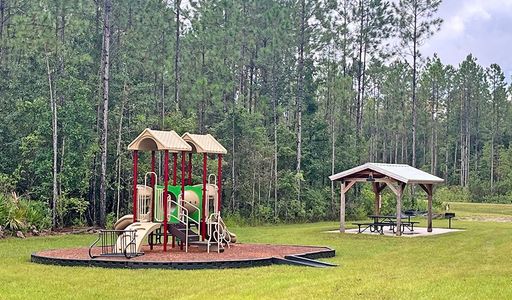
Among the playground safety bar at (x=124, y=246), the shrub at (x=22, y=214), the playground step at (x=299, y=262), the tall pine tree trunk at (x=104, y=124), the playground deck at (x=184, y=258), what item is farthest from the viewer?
the tall pine tree trunk at (x=104, y=124)

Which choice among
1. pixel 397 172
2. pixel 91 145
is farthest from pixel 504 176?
pixel 91 145

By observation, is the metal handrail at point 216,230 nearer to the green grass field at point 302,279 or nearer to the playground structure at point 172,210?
the playground structure at point 172,210

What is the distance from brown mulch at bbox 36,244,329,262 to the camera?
1334 centimetres

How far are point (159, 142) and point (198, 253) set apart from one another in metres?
2.68

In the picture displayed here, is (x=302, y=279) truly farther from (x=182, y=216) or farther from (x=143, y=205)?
(x=143, y=205)

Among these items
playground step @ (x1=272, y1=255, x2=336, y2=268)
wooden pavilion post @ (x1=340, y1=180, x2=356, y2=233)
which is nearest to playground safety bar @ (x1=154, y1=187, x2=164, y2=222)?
playground step @ (x1=272, y1=255, x2=336, y2=268)

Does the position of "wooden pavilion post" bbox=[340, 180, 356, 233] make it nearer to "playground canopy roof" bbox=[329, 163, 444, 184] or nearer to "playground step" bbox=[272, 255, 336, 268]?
"playground canopy roof" bbox=[329, 163, 444, 184]

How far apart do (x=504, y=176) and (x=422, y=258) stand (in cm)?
4811

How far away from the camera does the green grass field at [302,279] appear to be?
31.4 feet

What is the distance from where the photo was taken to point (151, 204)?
15.6 meters

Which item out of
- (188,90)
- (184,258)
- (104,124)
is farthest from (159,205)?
(188,90)

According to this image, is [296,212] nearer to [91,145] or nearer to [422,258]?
[91,145]

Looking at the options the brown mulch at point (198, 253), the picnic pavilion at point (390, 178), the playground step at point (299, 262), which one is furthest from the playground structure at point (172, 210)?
the picnic pavilion at point (390, 178)

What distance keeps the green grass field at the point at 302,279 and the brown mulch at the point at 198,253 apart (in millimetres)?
774
